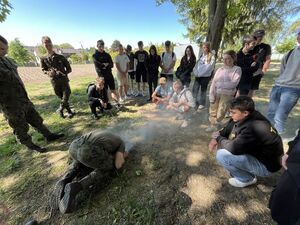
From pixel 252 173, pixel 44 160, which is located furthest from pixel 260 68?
pixel 44 160

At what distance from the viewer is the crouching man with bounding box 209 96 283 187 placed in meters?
1.76

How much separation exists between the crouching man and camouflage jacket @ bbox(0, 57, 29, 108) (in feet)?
11.3

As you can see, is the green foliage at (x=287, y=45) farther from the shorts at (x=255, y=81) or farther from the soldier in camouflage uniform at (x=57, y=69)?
the soldier in camouflage uniform at (x=57, y=69)

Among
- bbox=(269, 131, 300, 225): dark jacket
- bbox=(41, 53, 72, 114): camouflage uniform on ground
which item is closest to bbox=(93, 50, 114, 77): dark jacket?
bbox=(41, 53, 72, 114): camouflage uniform on ground

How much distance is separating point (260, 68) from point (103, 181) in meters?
3.68

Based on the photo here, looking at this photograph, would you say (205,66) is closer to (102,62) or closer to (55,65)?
(102,62)

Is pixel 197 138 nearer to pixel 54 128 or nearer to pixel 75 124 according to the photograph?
pixel 75 124

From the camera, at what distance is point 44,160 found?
3062 millimetres

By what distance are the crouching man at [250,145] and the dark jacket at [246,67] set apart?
2.01 m

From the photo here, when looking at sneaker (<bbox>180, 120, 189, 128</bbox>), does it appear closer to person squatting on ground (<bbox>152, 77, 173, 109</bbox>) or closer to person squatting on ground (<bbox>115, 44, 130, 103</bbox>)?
person squatting on ground (<bbox>152, 77, 173, 109</bbox>)

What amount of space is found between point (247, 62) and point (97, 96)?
371cm

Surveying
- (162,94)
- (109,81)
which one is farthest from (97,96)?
(162,94)

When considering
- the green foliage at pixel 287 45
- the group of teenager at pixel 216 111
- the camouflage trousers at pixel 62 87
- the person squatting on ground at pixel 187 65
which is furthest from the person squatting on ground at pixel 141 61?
the green foliage at pixel 287 45

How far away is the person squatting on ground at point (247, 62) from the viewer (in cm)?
337
